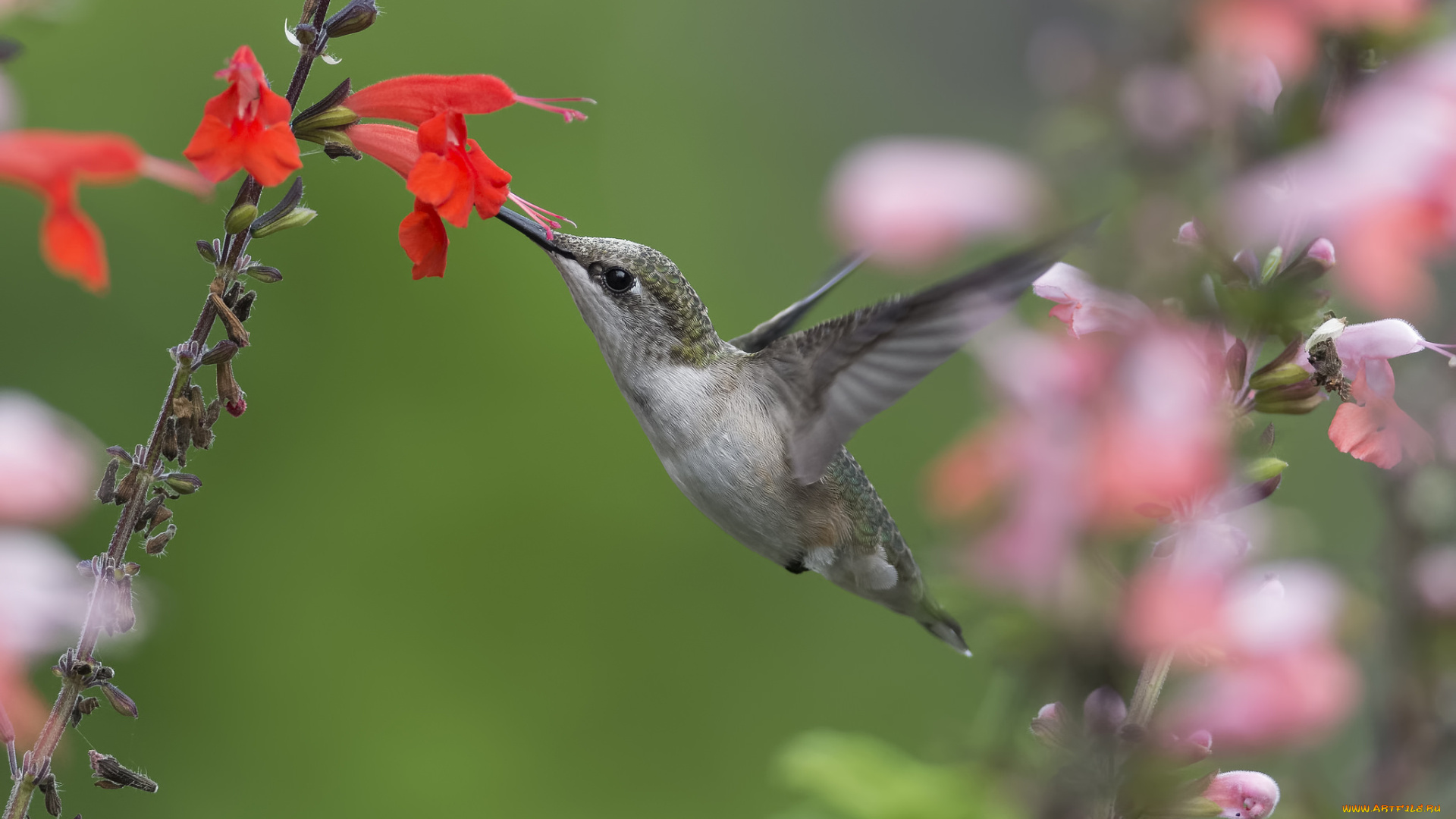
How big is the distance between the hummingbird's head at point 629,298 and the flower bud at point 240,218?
676 mm

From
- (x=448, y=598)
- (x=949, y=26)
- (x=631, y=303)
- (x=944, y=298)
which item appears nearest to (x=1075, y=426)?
(x=944, y=298)

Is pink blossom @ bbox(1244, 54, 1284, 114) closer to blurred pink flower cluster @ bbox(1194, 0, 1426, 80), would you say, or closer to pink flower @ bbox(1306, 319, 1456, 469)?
blurred pink flower cluster @ bbox(1194, 0, 1426, 80)

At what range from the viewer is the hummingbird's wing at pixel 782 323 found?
189 centimetres

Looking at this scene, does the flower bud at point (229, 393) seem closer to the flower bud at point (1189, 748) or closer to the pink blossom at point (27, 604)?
the pink blossom at point (27, 604)

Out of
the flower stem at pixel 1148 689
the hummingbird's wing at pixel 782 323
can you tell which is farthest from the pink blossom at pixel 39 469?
the hummingbird's wing at pixel 782 323

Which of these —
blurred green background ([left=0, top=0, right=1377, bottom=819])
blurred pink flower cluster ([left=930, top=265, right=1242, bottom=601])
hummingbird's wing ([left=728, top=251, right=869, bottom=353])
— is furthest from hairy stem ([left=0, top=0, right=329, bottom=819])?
blurred green background ([left=0, top=0, right=1377, bottom=819])

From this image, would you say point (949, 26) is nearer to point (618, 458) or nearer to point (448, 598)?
point (618, 458)

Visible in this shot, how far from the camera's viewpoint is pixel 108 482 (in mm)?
1062

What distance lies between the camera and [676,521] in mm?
4773

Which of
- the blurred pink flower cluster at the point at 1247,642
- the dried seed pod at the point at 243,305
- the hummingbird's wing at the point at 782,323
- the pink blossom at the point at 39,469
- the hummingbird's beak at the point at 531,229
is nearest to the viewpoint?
the pink blossom at the point at 39,469

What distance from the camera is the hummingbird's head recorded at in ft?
5.75

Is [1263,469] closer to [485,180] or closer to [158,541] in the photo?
[485,180]

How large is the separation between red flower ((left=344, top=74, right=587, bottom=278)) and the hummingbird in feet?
0.77

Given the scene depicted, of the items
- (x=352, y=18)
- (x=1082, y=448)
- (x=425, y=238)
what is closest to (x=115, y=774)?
(x=425, y=238)
